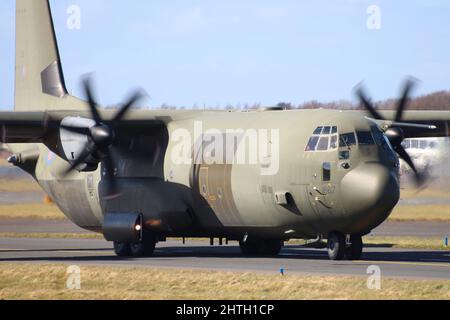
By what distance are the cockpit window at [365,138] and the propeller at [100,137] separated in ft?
24.7

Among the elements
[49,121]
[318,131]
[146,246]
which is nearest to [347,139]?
[318,131]

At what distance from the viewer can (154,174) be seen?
107 ft

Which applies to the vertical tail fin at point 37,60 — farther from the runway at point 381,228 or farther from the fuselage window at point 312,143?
the runway at point 381,228

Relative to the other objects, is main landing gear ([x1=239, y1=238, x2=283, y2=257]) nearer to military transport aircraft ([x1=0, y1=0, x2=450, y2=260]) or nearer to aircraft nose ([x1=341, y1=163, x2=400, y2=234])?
military transport aircraft ([x1=0, y1=0, x2=450, y2=260])

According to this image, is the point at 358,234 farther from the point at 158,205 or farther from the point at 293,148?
the point at 158,205

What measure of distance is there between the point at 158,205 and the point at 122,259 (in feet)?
6.65

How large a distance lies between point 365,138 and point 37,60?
1517 centimetres

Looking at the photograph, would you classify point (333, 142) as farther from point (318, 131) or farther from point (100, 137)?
point (100, 137)

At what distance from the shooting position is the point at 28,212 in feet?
189

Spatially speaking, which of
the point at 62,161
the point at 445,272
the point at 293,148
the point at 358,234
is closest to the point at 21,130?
the point at 62,161

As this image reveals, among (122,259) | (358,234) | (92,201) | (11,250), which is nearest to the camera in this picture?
(358,234)

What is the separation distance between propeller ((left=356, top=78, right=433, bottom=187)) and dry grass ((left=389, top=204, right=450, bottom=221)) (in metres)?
23.7
